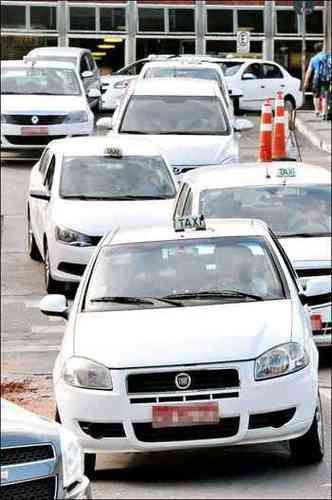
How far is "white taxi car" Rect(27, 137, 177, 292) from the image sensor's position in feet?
52.2

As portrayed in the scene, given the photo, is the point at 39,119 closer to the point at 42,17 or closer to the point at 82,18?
the point at 42,17

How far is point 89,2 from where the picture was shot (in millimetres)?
32438

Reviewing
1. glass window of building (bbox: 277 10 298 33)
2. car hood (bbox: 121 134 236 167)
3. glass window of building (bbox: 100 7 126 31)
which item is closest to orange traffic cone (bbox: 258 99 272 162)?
car hood (bbox: 121 134 236 167)

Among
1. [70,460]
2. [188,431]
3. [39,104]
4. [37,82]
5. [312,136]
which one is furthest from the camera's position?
[312,136]

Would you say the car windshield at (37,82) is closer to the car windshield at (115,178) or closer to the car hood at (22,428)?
the car windshield at (115,178)

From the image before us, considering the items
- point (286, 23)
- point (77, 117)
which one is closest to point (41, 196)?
point (77, 117)

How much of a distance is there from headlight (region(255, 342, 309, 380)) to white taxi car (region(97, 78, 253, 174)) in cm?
1179

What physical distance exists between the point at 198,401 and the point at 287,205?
497 centimetres

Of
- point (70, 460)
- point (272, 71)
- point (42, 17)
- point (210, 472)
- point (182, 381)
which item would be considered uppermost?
point (42, 17)

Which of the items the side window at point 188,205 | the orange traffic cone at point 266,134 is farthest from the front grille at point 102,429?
the orange traffic cone at point 266,134

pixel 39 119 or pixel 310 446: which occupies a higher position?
pixel 39 119

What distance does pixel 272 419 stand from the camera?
9148 millimetres

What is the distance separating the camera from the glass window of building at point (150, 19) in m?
33.5

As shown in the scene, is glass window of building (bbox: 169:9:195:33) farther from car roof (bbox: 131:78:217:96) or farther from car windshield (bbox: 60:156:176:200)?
car windshield (bbox: 60:156:176:200)
